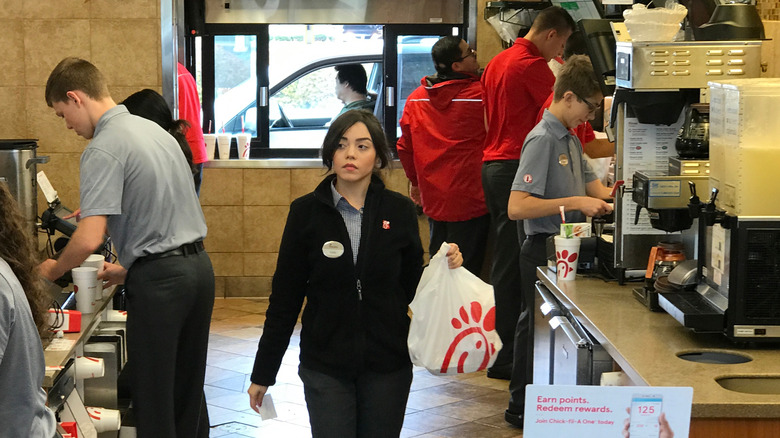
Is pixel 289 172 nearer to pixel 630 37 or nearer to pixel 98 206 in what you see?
pixel 98 206

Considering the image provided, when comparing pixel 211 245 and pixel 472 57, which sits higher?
pixel 472 57

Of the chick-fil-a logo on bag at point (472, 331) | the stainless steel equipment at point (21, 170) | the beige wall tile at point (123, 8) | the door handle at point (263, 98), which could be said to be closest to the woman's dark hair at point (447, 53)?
the beige wall tile at point (123, 8)

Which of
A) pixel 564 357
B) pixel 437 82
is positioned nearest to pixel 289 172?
pixel 437 82

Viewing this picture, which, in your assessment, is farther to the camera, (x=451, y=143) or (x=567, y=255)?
(x=451, y=143)

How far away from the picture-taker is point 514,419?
193 inches

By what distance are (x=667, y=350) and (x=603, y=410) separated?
1115 millimetres

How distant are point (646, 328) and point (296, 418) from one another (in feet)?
8.21

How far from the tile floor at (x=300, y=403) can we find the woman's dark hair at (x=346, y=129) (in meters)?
2.11

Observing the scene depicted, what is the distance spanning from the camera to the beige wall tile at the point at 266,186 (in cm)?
767

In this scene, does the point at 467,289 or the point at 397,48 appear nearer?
the point at 467,289

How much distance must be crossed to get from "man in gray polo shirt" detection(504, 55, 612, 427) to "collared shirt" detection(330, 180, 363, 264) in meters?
1.32

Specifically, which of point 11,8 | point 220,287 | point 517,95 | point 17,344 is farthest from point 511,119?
point 11,8

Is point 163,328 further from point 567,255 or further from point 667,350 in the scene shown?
point 667,350

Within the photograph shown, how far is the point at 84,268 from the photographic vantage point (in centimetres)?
389
